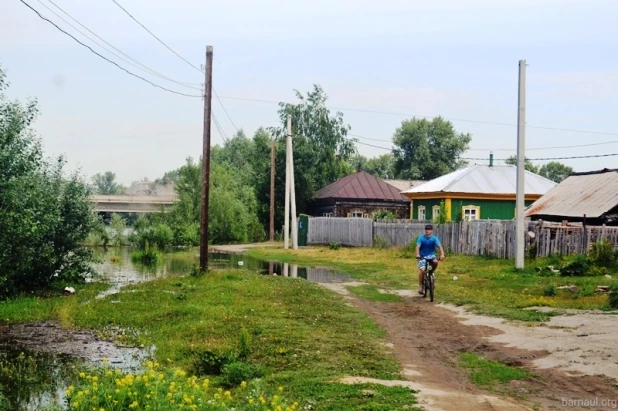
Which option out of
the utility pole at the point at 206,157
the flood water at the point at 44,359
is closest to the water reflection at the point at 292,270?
the utility pole at the point at 206,157

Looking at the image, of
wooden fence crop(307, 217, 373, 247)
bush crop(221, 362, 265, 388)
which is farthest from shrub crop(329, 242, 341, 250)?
bush crop(221, 362, 265, 388)

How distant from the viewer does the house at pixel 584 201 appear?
2636 cm

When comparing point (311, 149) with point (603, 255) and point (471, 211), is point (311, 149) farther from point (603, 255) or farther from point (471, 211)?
point (603, 255)

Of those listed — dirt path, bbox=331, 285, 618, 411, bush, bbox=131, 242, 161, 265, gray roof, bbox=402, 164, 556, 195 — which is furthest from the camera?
gray roof, bbox=402, 164, 556, 195

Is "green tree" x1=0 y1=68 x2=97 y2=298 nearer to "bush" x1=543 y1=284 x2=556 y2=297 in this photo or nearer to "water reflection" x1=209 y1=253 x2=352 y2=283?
"water reflection" x1=209 y1=253 x2=352 y2=283

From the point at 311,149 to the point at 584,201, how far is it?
31.7 m

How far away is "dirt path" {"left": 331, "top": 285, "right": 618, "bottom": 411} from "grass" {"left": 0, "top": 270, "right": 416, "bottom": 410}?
36cm

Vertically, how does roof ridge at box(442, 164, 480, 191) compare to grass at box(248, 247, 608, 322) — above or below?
above

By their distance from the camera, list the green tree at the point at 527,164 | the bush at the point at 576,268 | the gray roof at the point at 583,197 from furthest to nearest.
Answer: the green tree at the point at 527,164 < the gray roof at the point at 583,197 < the bush at the point at 576,268

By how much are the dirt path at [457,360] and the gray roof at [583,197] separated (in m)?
13.1

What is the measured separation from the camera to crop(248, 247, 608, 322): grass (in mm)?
16172

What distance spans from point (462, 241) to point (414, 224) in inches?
260

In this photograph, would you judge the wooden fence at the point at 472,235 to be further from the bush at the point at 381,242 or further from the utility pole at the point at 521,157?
the utility pole at the point at 521,157

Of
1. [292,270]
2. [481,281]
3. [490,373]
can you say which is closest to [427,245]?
[481,281]
